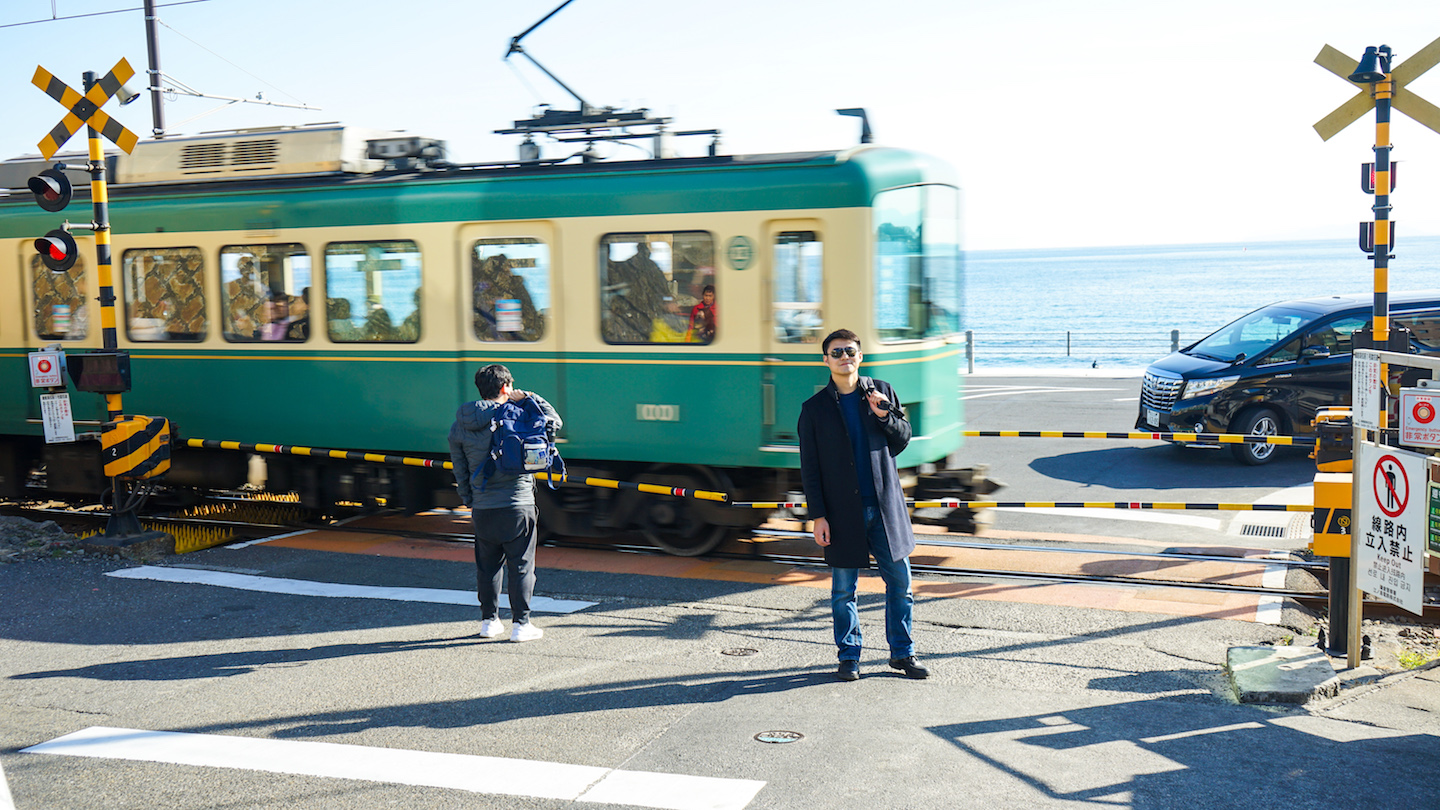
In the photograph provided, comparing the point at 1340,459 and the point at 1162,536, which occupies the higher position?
the point at 1340,459

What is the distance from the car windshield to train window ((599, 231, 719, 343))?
25.9ft

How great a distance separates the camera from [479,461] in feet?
23.3

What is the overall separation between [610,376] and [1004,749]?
4819 millimetres

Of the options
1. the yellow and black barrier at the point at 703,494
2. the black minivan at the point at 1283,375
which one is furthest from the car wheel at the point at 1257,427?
the yellow and black barrier at the point at 703,494

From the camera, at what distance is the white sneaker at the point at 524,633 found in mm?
7250

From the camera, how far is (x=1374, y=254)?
807 centimetres

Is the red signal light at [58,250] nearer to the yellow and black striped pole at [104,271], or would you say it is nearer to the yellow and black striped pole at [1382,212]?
the yellow and black striped pole at [104,271]

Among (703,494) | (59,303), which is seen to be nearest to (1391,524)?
(703,494)

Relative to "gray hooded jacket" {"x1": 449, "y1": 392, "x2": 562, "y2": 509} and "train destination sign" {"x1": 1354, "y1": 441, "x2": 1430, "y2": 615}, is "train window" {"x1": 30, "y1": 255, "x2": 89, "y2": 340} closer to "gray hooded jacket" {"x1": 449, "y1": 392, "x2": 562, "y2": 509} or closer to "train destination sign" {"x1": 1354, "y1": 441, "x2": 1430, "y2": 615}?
"gray hooded jacket" {"x1": 449, "y1": 392, "x2": 562, "y2": 509}

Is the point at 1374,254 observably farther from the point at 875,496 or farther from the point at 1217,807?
the point at 1217,807

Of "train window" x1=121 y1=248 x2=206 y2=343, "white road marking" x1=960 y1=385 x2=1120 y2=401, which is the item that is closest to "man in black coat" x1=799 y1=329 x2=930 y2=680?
"train window" x1=121 y1=248 x2=206 y2=343

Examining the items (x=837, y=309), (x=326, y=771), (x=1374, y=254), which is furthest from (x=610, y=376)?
(x=1374, y=254)

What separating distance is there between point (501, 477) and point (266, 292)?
4.55 metres

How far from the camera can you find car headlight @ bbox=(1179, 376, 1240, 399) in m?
13.8
